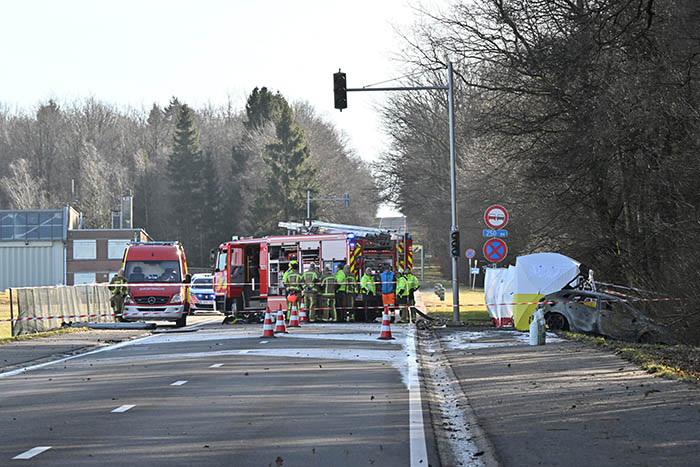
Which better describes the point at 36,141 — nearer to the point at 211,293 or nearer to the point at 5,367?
the point at 211,293

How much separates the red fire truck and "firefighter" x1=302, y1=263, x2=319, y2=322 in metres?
1.00

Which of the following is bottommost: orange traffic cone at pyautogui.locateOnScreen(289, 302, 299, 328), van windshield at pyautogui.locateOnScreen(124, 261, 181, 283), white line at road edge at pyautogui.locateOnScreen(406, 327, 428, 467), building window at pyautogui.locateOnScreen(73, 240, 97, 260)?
white line at road edge at pyautogui.locateOnScreen(406, 327, 428, 467)

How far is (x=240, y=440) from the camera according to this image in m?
9.91

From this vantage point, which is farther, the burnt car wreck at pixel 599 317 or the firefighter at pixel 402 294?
the firefighter at pixel 402 294

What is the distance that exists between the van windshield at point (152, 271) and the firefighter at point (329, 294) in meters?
4.56

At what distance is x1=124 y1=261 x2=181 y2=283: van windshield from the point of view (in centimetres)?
3266

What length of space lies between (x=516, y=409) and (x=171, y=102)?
428 feet

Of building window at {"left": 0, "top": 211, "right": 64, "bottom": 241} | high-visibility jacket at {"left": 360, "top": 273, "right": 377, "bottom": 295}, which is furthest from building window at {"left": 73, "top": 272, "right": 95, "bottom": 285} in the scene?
high-visibility jacket at {"left": 360, "top": 273, "right": 377, "bottom": 295}

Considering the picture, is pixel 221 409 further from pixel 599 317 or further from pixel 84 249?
pixel 84 249

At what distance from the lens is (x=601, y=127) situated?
85.0 feet

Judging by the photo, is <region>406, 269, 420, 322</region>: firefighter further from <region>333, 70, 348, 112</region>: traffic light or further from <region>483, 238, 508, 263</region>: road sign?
<region>333, 70, 348, 112</region>: traffic light

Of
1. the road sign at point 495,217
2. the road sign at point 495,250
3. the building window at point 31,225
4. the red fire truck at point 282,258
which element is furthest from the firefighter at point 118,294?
the building window at point 31,225

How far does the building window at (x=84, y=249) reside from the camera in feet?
300

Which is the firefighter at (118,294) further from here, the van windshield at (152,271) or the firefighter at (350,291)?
the firefighter at (350,291)
